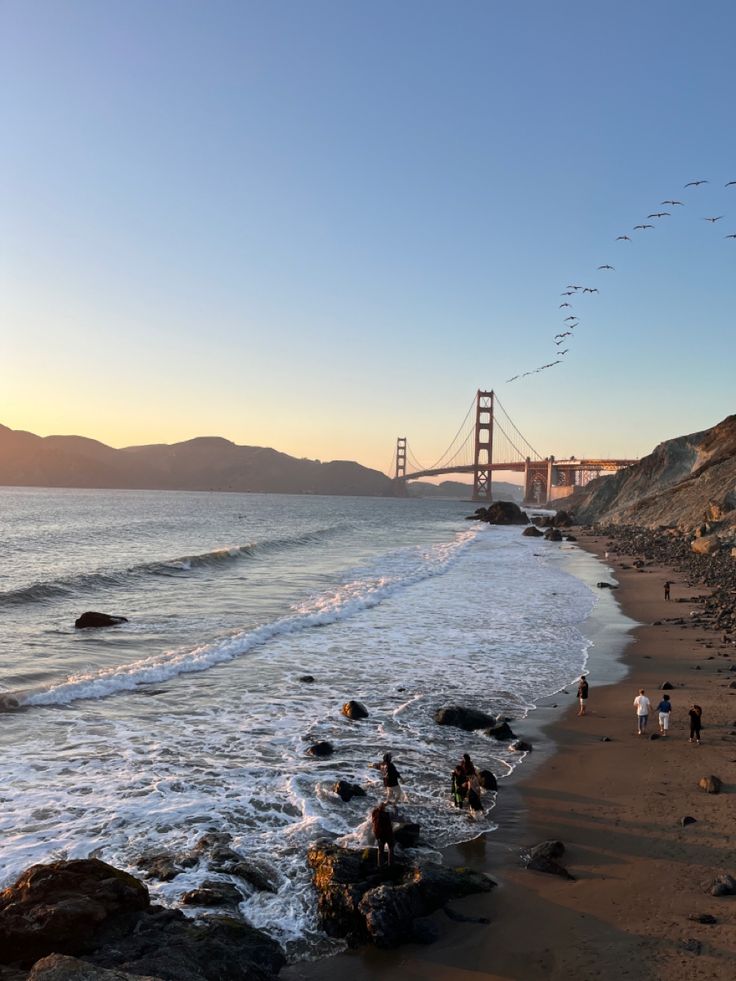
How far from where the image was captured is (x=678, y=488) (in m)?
70.7

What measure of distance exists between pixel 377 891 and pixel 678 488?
70627 mm

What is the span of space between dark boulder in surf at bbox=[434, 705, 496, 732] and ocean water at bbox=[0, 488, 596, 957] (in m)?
0.27

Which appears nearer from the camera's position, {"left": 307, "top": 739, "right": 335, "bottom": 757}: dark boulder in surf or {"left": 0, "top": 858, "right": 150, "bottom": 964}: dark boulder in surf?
{"left": 0, "top": 858, "right": 150, "bottom": 964}: dark boulder in surf

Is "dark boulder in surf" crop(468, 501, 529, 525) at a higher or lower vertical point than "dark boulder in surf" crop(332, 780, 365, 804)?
higher

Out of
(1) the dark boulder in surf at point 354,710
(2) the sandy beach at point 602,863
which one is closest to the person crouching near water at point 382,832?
(2) the sandy beach at point 602,863

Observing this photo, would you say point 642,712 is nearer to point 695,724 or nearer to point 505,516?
point 695,724

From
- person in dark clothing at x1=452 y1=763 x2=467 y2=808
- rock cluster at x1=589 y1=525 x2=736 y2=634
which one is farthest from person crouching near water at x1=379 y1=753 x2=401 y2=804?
rock cluster at x1=589 y1=525 x2=736 y2=634

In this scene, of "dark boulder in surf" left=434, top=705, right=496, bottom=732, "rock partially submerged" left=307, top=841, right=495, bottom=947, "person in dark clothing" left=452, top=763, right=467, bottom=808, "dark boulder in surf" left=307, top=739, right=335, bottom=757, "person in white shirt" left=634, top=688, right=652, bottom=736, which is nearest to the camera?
"rock partially submerged" left=307, top=841, right=495, bottom=947

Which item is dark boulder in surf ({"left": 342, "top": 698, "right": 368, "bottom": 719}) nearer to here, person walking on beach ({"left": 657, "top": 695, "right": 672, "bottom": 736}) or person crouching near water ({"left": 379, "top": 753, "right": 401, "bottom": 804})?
person crouching near water ({"left": 379, "top": 753, "right": 401, "bottom": 804})

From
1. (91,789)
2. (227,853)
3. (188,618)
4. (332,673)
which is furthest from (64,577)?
(227,853)

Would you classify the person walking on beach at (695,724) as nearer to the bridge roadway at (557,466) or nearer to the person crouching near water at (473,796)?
the person crouching near water at (473,796)

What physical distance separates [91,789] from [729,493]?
165ft

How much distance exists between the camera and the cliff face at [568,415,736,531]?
5527 cm

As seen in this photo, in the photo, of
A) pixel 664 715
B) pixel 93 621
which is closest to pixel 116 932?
pixel 664 715
